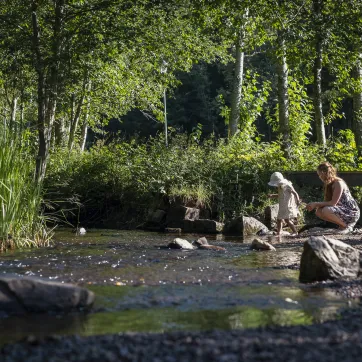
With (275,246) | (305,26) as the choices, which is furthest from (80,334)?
(305,26)

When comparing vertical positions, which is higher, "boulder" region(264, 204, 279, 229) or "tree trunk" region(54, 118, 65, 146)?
"tree trunk" region(54, 118, 65, 146)

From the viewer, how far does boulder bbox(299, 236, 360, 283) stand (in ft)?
27.8

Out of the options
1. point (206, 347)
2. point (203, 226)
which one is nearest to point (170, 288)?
point (206, 347)

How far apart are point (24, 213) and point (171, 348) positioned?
6766 millimetres

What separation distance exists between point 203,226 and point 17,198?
6.31 metres

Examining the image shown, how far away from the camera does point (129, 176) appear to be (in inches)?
755

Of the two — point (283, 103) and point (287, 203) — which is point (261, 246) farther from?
point (283, 103)

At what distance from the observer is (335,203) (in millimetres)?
13625

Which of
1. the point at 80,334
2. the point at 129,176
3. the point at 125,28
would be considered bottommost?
the point at 80,334

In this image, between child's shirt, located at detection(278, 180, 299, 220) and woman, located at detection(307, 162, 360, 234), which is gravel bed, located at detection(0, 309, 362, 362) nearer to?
woman, located at detection(307, 162, 360, 234)

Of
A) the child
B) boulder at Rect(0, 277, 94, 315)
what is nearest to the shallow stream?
boulder at Rect(0, 277, 94, 315)

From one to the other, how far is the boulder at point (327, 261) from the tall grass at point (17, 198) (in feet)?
14.9

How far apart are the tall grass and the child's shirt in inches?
207

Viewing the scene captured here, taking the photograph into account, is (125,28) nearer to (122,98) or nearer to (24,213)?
(24,213)
